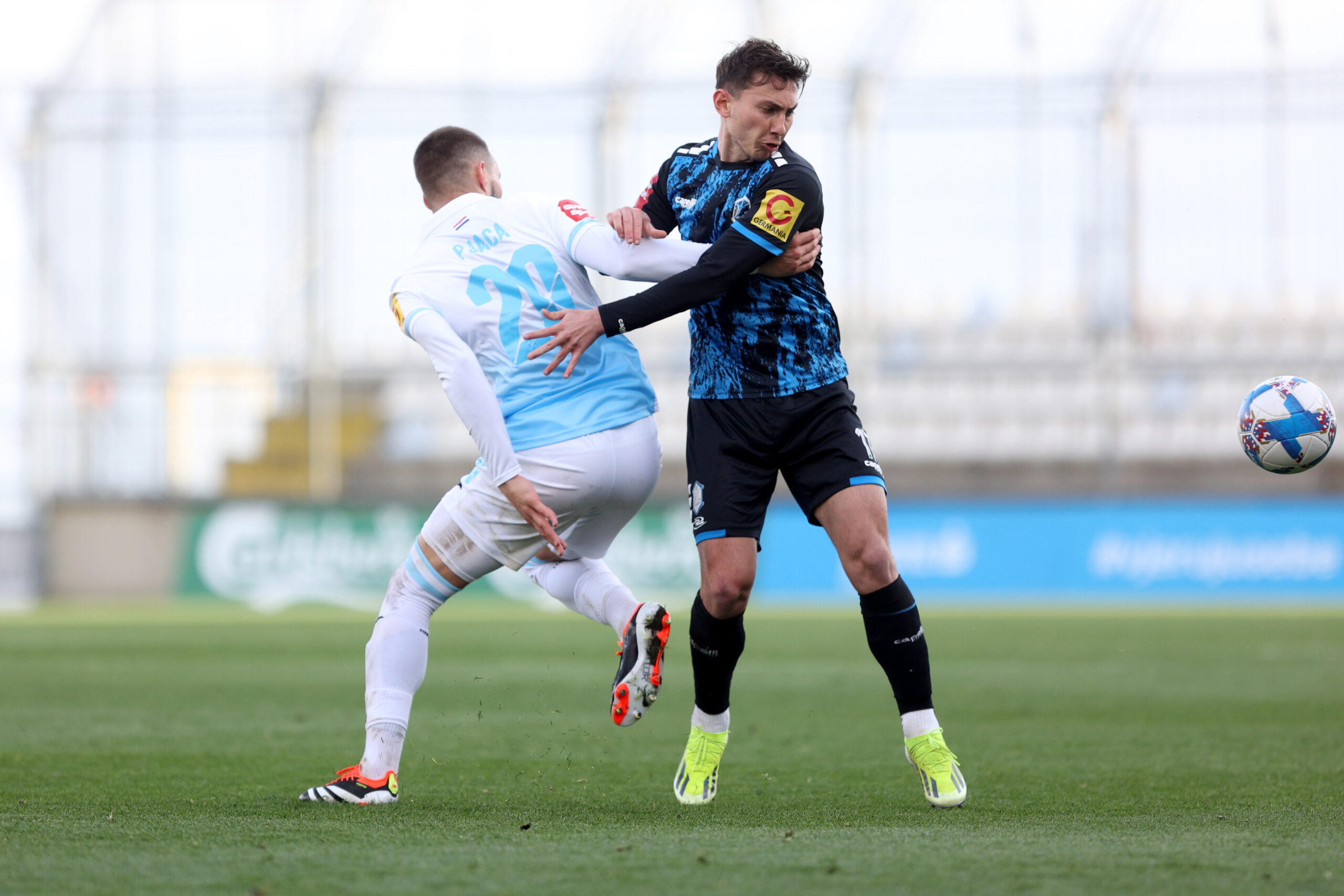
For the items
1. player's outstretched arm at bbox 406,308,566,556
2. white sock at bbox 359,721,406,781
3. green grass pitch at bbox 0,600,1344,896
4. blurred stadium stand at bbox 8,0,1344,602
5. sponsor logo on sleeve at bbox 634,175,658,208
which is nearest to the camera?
green grass pitch at bbox 0,600,1344,896

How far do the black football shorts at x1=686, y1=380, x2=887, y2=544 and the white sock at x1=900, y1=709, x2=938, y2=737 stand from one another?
594mm

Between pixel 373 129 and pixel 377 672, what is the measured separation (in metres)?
17.9

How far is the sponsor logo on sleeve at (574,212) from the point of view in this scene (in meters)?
4.29

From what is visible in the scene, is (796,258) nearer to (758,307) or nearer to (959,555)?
(758,307)

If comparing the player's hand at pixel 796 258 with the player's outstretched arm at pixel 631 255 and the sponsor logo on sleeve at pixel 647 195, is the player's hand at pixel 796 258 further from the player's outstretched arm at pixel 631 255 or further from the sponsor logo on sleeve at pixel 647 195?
the sponsor logo on sleeve at pixel 647 195

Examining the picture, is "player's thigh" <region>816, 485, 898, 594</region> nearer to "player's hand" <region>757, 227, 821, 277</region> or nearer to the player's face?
"player's hand" <region>757, 227, 821, 277</region>

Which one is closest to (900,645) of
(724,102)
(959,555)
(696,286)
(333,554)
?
(696,286)

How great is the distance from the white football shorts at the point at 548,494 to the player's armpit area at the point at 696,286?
36 centimetres

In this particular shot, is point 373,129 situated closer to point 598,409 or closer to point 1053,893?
point 598,409

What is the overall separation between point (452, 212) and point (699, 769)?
1710 mm

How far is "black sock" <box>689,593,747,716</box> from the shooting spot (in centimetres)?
439

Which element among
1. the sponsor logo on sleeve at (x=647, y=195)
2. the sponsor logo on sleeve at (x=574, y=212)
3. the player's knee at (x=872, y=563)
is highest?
the sponsor logo on sleeve at (x=647, y=195)

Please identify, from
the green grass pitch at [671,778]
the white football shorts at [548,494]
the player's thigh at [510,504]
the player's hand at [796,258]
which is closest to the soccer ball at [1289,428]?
the green grass pitch at [671,778]

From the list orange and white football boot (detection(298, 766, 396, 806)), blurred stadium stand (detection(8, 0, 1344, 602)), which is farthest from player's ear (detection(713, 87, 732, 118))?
blurred stadium stand (detection(8, 0, 1344, 602))
